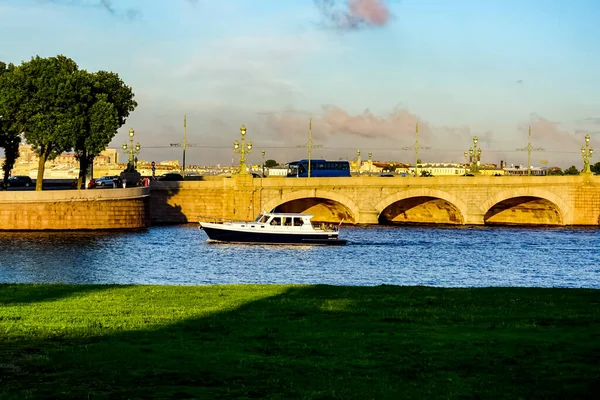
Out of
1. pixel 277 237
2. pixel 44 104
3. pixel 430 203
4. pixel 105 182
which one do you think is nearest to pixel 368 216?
pixel 430 203

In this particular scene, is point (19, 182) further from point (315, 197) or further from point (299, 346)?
point (299, 346)

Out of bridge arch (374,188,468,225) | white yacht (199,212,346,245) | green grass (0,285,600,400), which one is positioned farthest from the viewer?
bridge arch (374,188,468,225)

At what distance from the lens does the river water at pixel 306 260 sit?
51.7 meters

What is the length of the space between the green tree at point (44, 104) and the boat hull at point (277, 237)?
1738 cm

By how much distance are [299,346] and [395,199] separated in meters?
79.5

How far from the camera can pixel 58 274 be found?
168 ft

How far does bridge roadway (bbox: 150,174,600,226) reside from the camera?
9506 centimetres

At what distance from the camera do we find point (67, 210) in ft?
255

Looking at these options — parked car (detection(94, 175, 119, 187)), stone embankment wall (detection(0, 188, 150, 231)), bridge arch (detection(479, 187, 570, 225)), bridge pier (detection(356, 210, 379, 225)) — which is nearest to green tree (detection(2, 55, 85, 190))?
stone embankment wall (detection(0, 188, 150, 231))

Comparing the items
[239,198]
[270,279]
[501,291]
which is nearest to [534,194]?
[239,198]

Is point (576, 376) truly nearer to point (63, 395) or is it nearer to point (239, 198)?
point (63, 395)

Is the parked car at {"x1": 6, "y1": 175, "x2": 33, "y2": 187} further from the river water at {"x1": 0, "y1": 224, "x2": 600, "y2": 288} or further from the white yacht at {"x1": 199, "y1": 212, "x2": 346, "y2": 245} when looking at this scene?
the white yacht at {"x1": 199, "y1": 212, "x2": 346, "y2": 245}

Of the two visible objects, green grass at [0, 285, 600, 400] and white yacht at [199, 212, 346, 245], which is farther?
white yacht at [199, 212, 346, 245]

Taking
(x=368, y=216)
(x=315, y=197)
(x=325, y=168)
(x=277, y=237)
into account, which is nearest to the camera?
(x=277, y=237)
